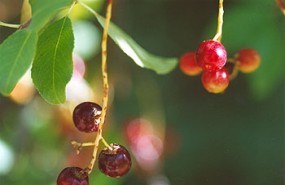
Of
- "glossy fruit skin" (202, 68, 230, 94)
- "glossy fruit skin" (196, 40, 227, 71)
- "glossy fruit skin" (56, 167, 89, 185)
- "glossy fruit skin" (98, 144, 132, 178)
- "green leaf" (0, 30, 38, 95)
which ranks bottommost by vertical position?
"glossy fruit skin" (56, 167, 89, 185)

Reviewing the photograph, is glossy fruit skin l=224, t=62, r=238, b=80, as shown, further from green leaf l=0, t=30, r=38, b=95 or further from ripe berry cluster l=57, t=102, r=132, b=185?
green leaf l=0, t=30, r=38, b=95

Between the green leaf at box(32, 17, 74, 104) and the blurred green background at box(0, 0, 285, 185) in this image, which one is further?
the blurred green background at box(0, 0, 285, 185)

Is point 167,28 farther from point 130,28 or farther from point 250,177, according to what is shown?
point 250,177

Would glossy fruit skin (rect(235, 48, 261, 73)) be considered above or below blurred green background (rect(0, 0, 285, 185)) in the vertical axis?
below

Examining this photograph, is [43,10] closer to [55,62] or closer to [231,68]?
[55,62]

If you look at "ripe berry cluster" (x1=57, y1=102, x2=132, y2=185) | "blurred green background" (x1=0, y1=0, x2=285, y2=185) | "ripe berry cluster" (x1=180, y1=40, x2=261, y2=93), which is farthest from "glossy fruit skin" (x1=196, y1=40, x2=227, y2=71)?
"blurred green background" (x1=0, y1=0, x2=285, y2=185)

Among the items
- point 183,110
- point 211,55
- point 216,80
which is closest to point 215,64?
point 211,55

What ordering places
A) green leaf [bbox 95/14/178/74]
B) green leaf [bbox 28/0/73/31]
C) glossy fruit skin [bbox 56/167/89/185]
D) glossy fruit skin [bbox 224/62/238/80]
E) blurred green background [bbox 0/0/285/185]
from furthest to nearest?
blurred green background [bbox 0/0/285/185]
glossy fruit skin [bbox 224/62/238/80]
green leaf [bbox 95/14/178/74]
glossy fruit skin [bbox 56/167/89/185]
green leaf [bbox 28/0/73/31]

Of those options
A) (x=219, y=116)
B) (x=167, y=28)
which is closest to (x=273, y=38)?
(x=219, y=116)
